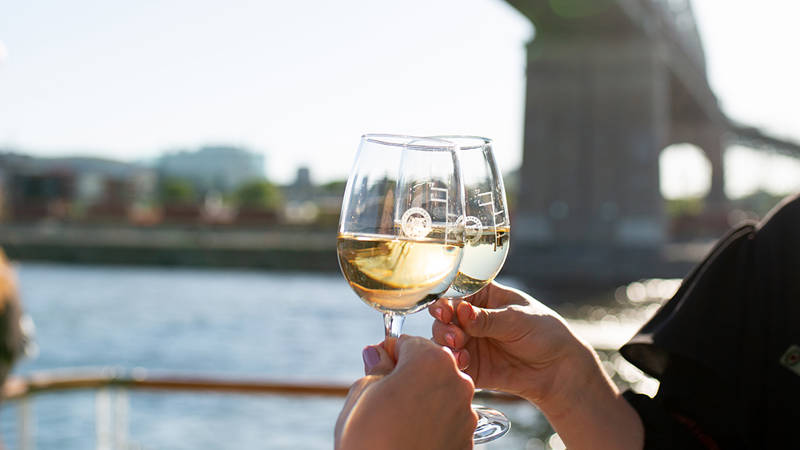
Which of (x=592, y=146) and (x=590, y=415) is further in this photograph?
(x=592, y=146)

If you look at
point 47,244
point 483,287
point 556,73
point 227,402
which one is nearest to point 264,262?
Result: point 47,244

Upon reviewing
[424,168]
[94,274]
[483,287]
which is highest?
[424,168]

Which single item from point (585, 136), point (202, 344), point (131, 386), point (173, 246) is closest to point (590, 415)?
point (131, 386)

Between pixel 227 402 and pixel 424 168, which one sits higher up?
pixel 424 168

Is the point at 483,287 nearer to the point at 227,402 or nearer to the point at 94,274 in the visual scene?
the point at 227,402

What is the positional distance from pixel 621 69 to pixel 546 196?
5.44 m

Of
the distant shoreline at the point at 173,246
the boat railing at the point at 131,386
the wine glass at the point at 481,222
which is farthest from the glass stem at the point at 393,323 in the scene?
the distant shoreline at the point at 173,246

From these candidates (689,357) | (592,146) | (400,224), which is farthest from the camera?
(592,146)

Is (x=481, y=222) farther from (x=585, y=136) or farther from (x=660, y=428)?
(x=585, y=136)

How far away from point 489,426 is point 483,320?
14 cm

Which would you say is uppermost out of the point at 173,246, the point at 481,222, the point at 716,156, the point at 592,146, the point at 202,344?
the point at 716,156

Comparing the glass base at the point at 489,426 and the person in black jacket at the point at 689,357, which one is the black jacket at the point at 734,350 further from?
the glass base at the point at 489,426

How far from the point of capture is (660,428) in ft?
3.85

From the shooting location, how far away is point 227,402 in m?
13.1
